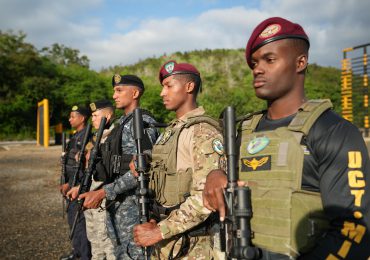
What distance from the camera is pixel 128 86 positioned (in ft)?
12.0

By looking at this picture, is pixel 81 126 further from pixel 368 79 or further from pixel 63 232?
pixel 368 79

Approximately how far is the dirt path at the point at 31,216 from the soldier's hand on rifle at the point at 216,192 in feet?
12.9

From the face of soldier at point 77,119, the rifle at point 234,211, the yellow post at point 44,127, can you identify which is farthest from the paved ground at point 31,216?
the yellow post at point 44,127

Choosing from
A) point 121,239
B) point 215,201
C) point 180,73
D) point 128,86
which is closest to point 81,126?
point 128,86

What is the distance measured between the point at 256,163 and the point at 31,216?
653 cm

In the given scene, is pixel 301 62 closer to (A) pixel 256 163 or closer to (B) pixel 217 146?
(A) pixel 256 163

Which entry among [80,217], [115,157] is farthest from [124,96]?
[80,217]

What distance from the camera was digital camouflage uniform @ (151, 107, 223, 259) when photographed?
1.95m

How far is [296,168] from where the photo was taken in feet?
4.40

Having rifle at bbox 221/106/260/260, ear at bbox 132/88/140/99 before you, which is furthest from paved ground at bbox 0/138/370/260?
rifle at bbox 221/106/260/260

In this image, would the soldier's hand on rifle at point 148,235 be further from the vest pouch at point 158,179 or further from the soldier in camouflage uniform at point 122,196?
the soldier in camouflage uniform at point 122,196

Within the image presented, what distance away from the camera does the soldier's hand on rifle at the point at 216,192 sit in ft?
4.85

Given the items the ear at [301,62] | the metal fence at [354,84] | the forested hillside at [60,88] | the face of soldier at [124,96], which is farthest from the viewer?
the forested hillside at [60,88]

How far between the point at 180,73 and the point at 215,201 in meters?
1.28
